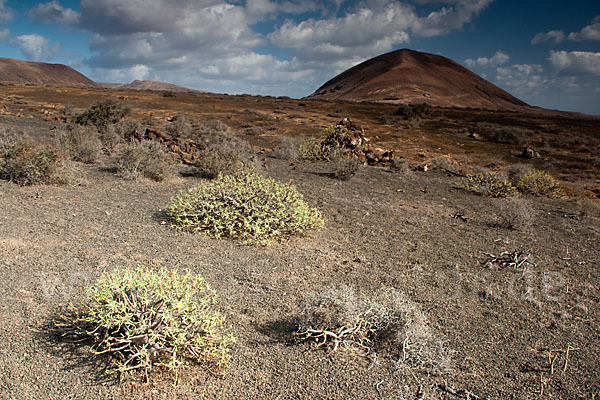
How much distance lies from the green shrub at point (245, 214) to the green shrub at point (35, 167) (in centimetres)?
292

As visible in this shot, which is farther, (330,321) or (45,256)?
(45,256)

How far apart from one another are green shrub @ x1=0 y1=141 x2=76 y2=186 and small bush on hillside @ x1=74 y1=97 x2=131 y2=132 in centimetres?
760

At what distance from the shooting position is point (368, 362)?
314 cm

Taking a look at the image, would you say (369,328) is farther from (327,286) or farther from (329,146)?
(329,146)

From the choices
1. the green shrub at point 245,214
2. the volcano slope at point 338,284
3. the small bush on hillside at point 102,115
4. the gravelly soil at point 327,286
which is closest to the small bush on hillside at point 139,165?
the volcano slope at point 338,284

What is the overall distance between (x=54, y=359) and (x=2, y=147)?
24.6 ft

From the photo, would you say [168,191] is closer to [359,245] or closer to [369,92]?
[359,245]

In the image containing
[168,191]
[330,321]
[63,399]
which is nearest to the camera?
[63,399]

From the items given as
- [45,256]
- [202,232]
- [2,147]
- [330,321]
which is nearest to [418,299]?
[330,321]

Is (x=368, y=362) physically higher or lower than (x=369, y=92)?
lower

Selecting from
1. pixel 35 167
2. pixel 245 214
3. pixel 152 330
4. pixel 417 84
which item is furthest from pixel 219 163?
pixel 417 84

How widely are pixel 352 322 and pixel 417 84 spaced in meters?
64.0

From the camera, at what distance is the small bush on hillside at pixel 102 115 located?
1520 cm

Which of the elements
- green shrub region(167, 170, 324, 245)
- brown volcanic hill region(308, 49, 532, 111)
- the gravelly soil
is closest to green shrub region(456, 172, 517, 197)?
the gravelly soil
